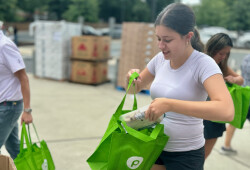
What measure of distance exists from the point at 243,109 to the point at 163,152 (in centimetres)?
153

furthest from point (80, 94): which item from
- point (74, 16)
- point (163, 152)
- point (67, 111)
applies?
point (74, 16)

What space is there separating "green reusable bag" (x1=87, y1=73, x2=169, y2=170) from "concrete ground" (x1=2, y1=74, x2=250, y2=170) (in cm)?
195

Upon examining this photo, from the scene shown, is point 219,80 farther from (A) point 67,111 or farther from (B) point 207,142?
(A) point 67,111

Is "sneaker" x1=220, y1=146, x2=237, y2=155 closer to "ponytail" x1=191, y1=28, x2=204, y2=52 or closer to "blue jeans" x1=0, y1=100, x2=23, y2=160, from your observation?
"ponytail" x1=191, y1=28, x2=204, y2=52

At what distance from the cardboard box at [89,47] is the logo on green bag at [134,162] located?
650 centimetres

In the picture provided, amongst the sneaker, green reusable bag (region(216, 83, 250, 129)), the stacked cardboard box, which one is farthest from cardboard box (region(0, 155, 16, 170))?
the stacked cardboard box

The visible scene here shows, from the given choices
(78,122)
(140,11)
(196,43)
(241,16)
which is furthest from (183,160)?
(140,11)

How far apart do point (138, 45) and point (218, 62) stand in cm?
441

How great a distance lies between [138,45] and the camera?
702cm

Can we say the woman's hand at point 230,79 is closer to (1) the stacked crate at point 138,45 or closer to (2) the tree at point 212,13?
(1) the stacked crate at point 138,45

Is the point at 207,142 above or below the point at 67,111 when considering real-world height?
above

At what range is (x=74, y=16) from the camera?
143ft

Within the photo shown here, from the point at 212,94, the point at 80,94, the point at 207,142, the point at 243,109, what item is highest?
the point at 212,94

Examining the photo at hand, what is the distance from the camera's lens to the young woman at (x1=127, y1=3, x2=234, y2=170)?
1.36 meters
